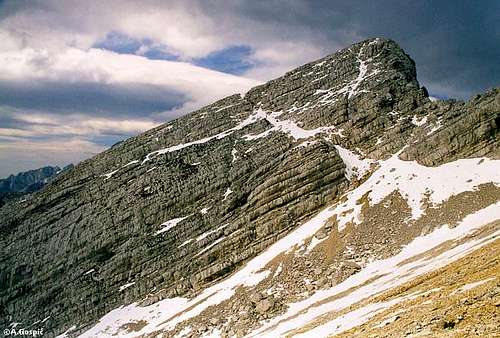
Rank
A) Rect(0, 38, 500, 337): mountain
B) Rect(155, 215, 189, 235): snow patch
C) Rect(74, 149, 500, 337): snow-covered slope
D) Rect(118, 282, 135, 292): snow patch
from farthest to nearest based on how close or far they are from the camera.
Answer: Rect(155, 215, 189, 235): snow patch
Rect(118, 282, 135, 292): snow patch
Rect(0, 38, 500, 337): mountain
Rect(74, 149, 500, 337): snow-covered slope

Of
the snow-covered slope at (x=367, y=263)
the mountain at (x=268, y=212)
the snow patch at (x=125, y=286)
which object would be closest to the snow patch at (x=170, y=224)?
the mountain at (x=268, y=212)

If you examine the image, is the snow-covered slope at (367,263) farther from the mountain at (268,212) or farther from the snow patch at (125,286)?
the snow patch at (125,286)

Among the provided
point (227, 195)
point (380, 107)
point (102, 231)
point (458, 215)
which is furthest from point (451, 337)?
point (102, 231)

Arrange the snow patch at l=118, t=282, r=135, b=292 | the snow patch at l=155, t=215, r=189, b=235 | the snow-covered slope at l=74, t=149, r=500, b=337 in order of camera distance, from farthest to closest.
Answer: the snow patch at l=155, t=215, r=189, b=235 < the snow patch at l=118, t=282, r=135, b=292 < the snow-covered slope at l=74, t=149, r=500, b=337

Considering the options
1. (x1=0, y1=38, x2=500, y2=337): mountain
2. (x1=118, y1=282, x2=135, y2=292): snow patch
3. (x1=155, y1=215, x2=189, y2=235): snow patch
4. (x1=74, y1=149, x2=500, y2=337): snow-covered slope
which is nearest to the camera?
(x1=74, y1=149, x2=500, y2=337): snow-covered slope

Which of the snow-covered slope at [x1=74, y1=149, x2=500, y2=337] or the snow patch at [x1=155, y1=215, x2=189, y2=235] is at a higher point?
the snow patch at [x1=155, y1=215, x2=189, y2=235]

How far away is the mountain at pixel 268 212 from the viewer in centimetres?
5662

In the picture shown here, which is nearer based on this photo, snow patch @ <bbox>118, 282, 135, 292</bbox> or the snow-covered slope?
the snow-covered slope

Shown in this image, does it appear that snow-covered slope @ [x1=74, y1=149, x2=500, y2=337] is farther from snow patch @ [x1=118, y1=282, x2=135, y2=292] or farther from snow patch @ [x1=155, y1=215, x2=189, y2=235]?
snow patch @ [x1=155, y1=215, x2=189, y2=235]

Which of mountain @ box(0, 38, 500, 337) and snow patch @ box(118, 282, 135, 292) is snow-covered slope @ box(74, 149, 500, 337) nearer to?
mountain @ box(0, 38, 500, 337)

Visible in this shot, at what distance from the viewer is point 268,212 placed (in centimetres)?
8088

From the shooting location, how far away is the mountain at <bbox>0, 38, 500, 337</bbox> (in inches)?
2229

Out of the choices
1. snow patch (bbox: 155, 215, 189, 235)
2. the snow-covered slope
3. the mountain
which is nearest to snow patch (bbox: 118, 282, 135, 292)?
the mountain

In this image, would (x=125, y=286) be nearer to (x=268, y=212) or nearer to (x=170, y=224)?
(x=170, y=224)
